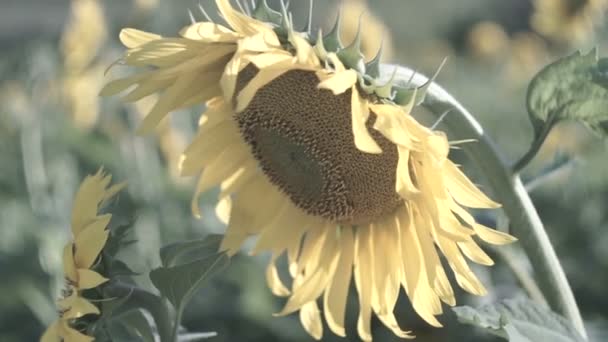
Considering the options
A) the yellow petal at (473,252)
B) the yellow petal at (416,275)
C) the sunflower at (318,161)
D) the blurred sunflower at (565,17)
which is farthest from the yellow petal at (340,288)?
the blurred sunflower at (565,17)

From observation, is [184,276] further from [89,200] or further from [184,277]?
[89,200]

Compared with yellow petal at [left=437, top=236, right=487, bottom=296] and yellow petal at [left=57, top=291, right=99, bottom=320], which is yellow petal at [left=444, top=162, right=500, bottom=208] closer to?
yellow petal at [left=437, top=236, right=487, bottom=296]

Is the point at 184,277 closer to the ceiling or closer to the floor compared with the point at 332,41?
closer to the floor

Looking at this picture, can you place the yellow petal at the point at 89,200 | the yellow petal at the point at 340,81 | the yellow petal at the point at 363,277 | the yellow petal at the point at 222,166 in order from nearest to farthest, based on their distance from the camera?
1. the yellow petal at the point at 340,81
2. the yellow petal at the point at 89,200
3. the yellow petal at the point at 363,277
4. the yellow petal at the point at 222,166

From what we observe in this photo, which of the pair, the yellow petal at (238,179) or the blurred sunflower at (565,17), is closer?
the yellow petal at (238,179)

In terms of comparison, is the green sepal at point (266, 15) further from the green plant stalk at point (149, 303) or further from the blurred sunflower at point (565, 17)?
the blurred sunflower at point (565, 17)

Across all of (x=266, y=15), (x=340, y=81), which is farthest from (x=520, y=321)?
(x=266, y=15)
